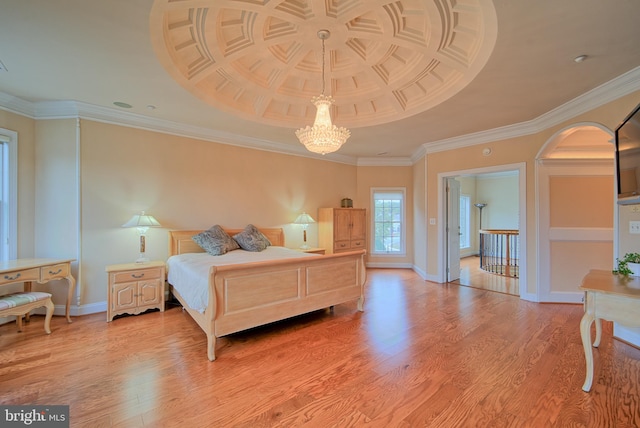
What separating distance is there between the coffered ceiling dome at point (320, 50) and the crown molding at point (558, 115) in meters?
1.57

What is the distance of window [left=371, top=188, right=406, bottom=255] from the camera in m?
6.82

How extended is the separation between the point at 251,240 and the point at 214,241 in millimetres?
597

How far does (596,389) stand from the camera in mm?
2062

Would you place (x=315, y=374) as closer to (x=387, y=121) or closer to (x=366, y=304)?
(x=366, y=304)

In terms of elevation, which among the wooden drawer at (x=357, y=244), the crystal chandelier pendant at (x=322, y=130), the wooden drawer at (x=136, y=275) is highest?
the crystal chandelier pendant at (x=322, y=130)

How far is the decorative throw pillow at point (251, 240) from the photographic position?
4469 millimetres

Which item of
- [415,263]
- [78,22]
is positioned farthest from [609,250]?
[78,22]

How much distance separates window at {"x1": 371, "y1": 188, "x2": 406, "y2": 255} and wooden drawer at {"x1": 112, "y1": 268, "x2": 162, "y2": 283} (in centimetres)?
482

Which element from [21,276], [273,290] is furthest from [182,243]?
[273,290]

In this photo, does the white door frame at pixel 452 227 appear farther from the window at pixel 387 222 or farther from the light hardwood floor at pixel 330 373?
the light hardwood floor at pixel 330 373

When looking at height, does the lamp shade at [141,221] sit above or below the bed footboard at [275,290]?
above

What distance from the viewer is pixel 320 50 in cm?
297

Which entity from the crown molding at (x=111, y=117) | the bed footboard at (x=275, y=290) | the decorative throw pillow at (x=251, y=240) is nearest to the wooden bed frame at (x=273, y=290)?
the bed footboard at (x=275, y=290)

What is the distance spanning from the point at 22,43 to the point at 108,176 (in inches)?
68.8
